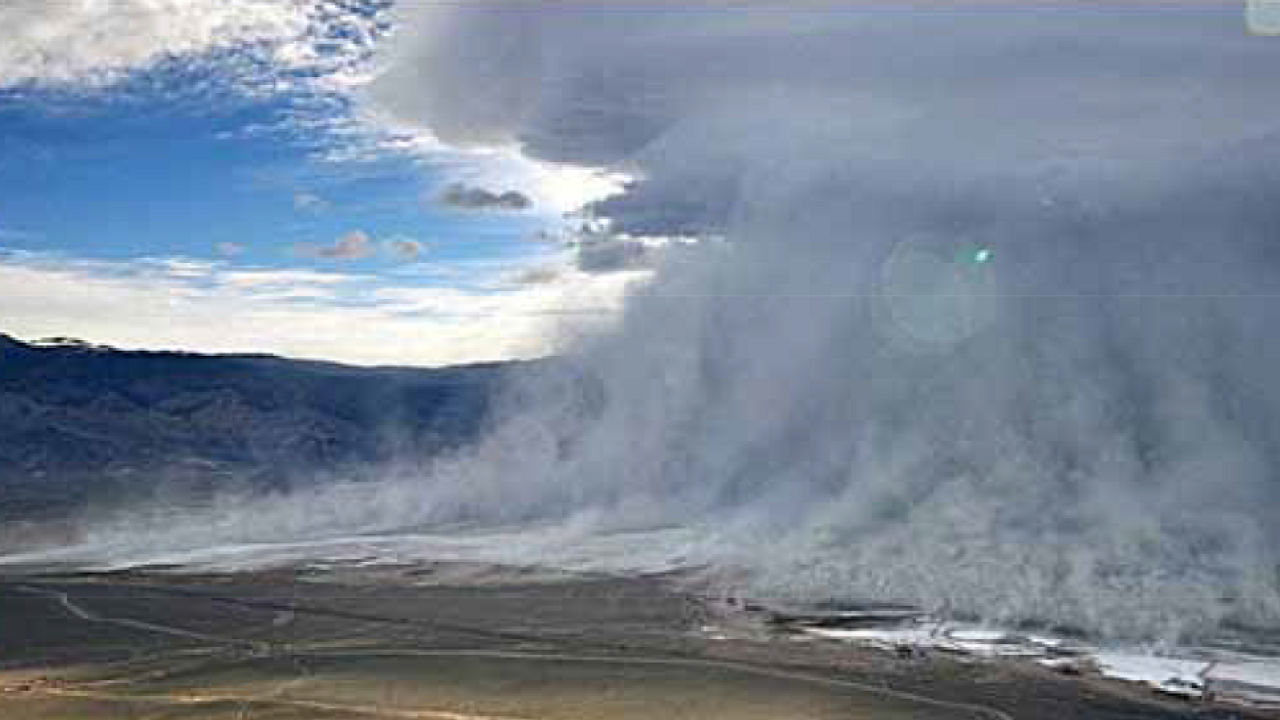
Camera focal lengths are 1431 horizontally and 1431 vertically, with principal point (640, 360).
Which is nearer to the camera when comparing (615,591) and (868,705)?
(868,705)

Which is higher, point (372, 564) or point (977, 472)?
point (977, 472)

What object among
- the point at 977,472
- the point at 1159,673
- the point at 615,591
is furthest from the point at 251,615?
the point at 977,472

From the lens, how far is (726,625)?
122438 millimetres

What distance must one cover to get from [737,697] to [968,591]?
51611 mm

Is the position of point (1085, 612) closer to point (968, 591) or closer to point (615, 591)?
point (968, 591)

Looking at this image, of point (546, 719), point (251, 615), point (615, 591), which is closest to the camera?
point (546, 719)

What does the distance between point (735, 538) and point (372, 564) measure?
45.5 meters

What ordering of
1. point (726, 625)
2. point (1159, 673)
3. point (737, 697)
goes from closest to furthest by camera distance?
point (737, 697) → point (1159, 673) → point (726, 625)

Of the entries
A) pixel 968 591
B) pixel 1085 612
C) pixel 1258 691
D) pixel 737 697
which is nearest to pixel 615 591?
pixel 968 591

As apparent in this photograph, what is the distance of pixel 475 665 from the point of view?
339ft

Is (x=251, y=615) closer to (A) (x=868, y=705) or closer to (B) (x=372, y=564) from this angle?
(B) (x=372, y=564)

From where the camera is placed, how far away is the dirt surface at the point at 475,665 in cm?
8806

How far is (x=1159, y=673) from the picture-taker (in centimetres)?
10225

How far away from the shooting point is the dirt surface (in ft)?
289
